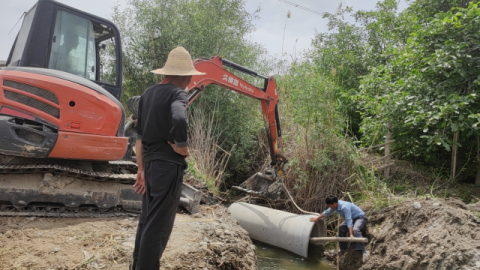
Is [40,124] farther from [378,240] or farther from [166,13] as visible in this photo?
[166,13]

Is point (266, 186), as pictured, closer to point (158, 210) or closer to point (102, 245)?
point (102, 245)

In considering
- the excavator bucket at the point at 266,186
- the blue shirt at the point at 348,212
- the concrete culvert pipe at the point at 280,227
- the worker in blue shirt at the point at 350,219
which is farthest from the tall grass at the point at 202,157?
the blue shirt at the point at 348,212

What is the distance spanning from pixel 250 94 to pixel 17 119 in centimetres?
380

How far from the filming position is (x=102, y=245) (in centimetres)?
380

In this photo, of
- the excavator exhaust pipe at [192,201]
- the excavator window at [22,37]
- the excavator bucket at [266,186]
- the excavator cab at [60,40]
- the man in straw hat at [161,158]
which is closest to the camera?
the man in straw hat at [161,158]

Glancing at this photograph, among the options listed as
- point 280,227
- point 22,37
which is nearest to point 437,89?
point 280,227

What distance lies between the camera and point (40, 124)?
4.30 metres

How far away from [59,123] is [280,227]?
163 inches

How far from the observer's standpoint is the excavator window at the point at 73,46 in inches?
185

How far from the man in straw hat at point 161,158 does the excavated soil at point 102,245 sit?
0.91 meters

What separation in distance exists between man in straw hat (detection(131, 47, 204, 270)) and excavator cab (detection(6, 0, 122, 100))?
8.26 feet

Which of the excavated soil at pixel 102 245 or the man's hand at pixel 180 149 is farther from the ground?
the man's hand at pixel 180 149

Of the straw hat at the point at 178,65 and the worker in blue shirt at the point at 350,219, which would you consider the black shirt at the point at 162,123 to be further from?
the worker in blue shirt at the point at 350,219

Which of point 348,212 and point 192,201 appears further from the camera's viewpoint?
point 348,212
